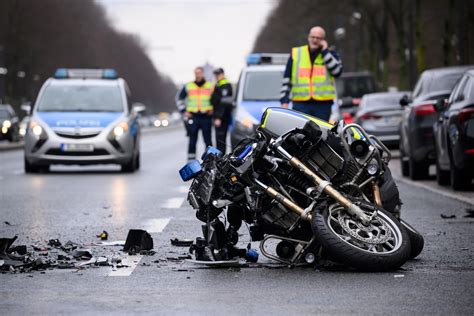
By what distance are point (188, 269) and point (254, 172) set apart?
80 cm

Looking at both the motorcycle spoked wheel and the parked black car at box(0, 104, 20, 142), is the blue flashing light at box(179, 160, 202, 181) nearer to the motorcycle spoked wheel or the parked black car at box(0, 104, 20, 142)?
the motorcycle spoked wheel

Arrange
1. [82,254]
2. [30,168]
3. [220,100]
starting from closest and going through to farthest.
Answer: [82,254]
[30,168]
[220,100]

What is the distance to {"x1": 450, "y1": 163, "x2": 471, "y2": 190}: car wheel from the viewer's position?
17.7m

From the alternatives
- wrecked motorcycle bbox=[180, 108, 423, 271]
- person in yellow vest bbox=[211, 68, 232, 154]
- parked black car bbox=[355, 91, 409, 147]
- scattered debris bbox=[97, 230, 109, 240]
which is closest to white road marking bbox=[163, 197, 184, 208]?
scattered debris bbox=[97, 230, 109, 240]

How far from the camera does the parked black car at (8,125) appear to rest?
58728 millimetres

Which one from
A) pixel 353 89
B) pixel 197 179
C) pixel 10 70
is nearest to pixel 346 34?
pixel 10 70

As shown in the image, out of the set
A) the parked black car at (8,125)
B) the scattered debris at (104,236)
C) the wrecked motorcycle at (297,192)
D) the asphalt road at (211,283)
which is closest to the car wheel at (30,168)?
the asphalt road at (211,283)

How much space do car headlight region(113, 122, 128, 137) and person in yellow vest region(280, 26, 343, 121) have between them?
25.4 feet

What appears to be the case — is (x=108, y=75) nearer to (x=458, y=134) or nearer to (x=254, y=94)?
(x=254, y=94)

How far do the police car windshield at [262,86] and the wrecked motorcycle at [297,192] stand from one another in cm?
1473

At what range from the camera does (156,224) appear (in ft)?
42.9

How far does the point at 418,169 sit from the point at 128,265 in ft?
41.1

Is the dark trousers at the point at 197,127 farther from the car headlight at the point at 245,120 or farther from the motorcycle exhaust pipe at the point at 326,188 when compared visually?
the motorcycle exhaust pipe at the point at 326,188

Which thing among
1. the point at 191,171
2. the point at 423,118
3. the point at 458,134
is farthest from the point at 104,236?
the point at 423,118
